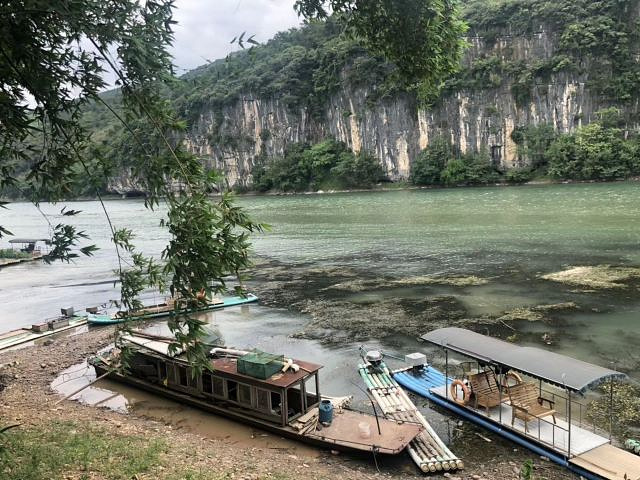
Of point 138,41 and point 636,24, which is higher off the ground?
point 636,24

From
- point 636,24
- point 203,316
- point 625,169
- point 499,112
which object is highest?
point 636,24

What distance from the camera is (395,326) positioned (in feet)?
61.8

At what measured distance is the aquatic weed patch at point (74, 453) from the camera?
7.73 m

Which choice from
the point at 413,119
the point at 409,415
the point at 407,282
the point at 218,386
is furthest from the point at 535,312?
the point at 413,119

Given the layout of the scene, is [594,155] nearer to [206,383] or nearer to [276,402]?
[276,402]

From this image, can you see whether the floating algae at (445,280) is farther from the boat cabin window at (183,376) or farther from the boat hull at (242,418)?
the boat hull at (242,418)

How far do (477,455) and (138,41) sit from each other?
31.2 ft

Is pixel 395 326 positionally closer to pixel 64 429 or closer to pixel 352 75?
pixel 64 429

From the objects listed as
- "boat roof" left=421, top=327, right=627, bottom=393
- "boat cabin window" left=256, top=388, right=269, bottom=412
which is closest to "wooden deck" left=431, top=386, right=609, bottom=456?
"boat roof" left=421, top=327, right=627, bottom=393

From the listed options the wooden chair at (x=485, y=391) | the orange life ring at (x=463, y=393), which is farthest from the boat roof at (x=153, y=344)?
the wooden chair at (x=485, y=391)

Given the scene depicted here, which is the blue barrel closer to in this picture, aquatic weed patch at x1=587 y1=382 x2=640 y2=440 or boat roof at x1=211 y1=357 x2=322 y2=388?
boat roof at x1=211 y1=357 x2=322 y2=388

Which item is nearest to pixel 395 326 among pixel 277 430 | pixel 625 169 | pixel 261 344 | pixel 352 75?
pixel 261 344

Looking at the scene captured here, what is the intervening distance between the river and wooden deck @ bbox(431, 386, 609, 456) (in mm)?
4807

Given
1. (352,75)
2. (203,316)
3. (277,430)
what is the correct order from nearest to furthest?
(277,430)
(203,316)
(352,75)
